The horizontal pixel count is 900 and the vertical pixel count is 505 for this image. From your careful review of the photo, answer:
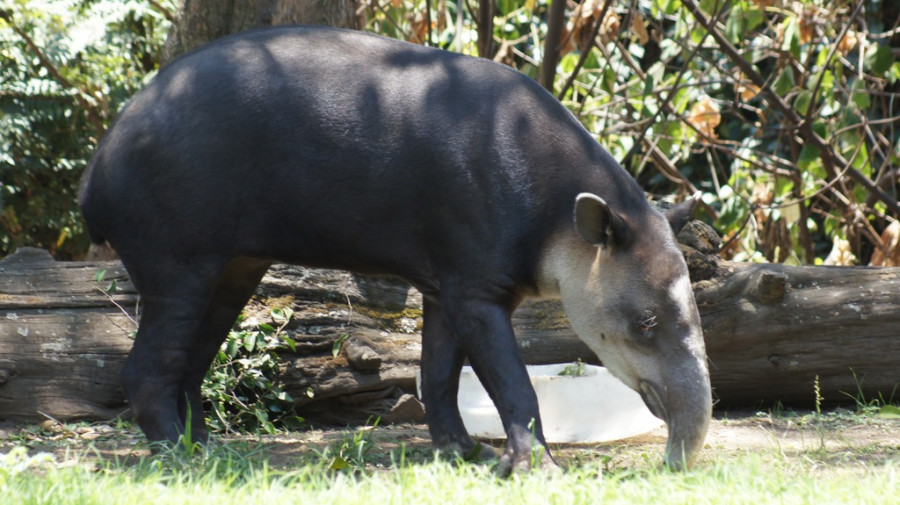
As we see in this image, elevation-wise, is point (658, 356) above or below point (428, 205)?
below

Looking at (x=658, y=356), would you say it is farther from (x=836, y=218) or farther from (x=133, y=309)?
(x=836, y=218)

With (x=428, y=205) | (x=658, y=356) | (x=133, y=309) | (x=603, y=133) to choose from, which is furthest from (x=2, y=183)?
(x=658, y=356)

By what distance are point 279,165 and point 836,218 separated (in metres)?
A: 5.74

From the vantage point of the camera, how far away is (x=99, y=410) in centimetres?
549

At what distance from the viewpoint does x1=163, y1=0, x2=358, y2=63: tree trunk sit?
19.8ft

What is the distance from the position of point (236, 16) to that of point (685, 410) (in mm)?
3468

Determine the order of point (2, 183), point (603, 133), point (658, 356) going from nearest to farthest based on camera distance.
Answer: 1. point (658, 356)
2. point (603, 133)
3. point (2, 183)

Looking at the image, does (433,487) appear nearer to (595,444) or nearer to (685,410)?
(685,410)

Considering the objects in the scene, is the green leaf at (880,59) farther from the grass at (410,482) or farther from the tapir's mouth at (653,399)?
the tapir's mouth at (653,399)

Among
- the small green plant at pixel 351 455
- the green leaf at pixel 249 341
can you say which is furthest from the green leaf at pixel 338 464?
the green leaf at pixel 249 341

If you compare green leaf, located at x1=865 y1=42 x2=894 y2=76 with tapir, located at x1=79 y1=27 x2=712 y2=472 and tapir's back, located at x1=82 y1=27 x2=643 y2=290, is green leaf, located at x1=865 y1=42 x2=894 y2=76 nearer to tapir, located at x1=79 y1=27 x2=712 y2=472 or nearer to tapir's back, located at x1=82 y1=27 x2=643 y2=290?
tapir, located at x1=79 y1=27 x2=712 y2=472

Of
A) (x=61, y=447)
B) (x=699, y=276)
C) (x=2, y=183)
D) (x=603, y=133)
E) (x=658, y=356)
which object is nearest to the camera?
(x=658, y=356)

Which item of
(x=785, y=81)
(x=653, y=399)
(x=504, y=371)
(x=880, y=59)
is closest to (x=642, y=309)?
(x=653, y=399)

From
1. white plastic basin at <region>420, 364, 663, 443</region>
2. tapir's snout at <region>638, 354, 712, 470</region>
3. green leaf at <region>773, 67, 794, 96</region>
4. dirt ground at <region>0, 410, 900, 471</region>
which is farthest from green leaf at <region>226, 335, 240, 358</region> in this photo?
green leaf at <region>773, 67, 794, 96</region>
